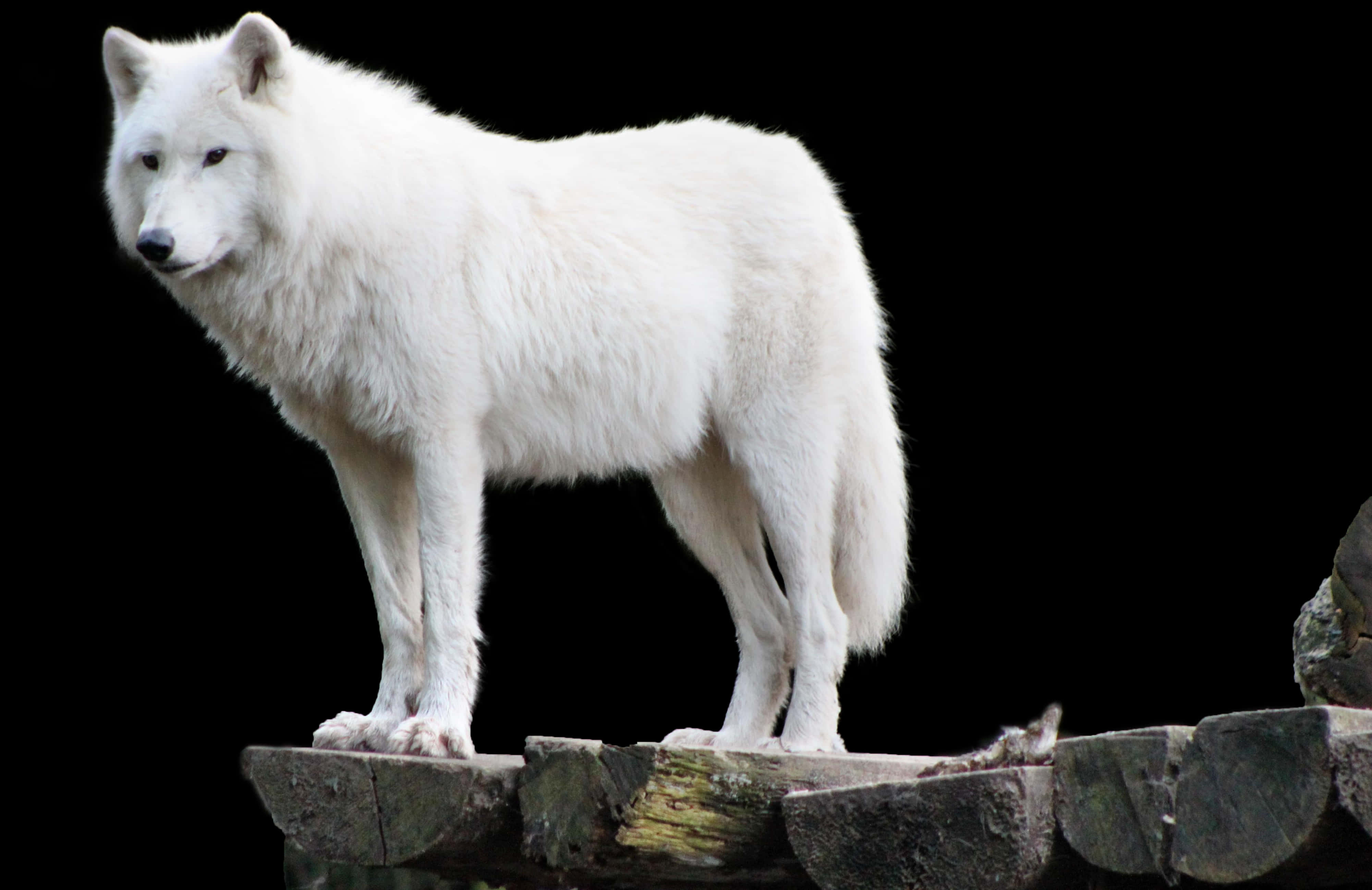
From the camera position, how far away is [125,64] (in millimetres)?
3607

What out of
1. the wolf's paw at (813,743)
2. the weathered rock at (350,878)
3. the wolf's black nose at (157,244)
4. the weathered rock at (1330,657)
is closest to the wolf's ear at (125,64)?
the wolf's black nose at (157,244)

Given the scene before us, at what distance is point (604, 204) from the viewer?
4.19 metres

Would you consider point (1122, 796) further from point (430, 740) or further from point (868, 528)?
point (868, 528)

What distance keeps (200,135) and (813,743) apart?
2.31 m

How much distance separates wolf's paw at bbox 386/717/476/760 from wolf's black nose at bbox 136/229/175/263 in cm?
125

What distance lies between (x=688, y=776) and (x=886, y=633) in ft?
6.16

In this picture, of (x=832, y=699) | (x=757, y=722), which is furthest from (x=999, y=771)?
(x=757, y=722)

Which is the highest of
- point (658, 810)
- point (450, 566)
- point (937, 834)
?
point (450, 566)

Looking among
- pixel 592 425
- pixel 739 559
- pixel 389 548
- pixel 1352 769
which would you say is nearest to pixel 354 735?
pixel 389 548

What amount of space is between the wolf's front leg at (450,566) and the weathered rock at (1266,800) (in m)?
1.96

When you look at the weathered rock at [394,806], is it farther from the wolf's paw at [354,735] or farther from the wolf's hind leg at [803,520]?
the wolf's hind leg at [803,520]

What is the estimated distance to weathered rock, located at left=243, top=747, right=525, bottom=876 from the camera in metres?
2.95

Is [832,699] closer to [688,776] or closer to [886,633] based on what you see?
[886,633]

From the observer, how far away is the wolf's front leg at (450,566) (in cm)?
360
